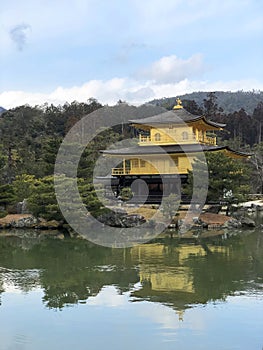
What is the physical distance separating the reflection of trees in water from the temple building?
7417mm

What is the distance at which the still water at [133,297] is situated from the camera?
262 inches

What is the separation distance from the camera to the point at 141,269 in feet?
36.1

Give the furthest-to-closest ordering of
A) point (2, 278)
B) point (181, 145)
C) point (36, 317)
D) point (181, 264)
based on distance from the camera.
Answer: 1. point (181, 145)
2. point (181, 264)
3. point (2, 278)
4. point (36, 317)

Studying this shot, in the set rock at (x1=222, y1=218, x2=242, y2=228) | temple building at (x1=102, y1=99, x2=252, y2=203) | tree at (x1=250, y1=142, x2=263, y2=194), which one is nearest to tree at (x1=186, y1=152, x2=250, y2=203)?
rock at (x1=222, y1=218, x2=242, y2=228)

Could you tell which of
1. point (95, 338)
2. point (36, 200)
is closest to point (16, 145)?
point (36, 200)

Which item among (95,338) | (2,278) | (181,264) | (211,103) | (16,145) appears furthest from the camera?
(211,103)

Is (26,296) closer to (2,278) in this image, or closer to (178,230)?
(2,278)

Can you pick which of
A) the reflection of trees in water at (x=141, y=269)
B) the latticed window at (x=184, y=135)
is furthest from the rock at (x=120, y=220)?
the latticed window at (x=184, y=135)

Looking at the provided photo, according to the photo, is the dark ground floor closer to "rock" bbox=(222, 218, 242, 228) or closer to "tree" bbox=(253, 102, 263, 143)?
"rock" bbox=(222, 218, 242, 228)

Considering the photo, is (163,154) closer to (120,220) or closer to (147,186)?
(147,186)

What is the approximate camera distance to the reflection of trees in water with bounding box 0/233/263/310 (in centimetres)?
911

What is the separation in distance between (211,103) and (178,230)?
29.5 meters

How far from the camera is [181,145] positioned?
2319cm

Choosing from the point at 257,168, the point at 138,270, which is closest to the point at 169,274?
the point at 138,270
